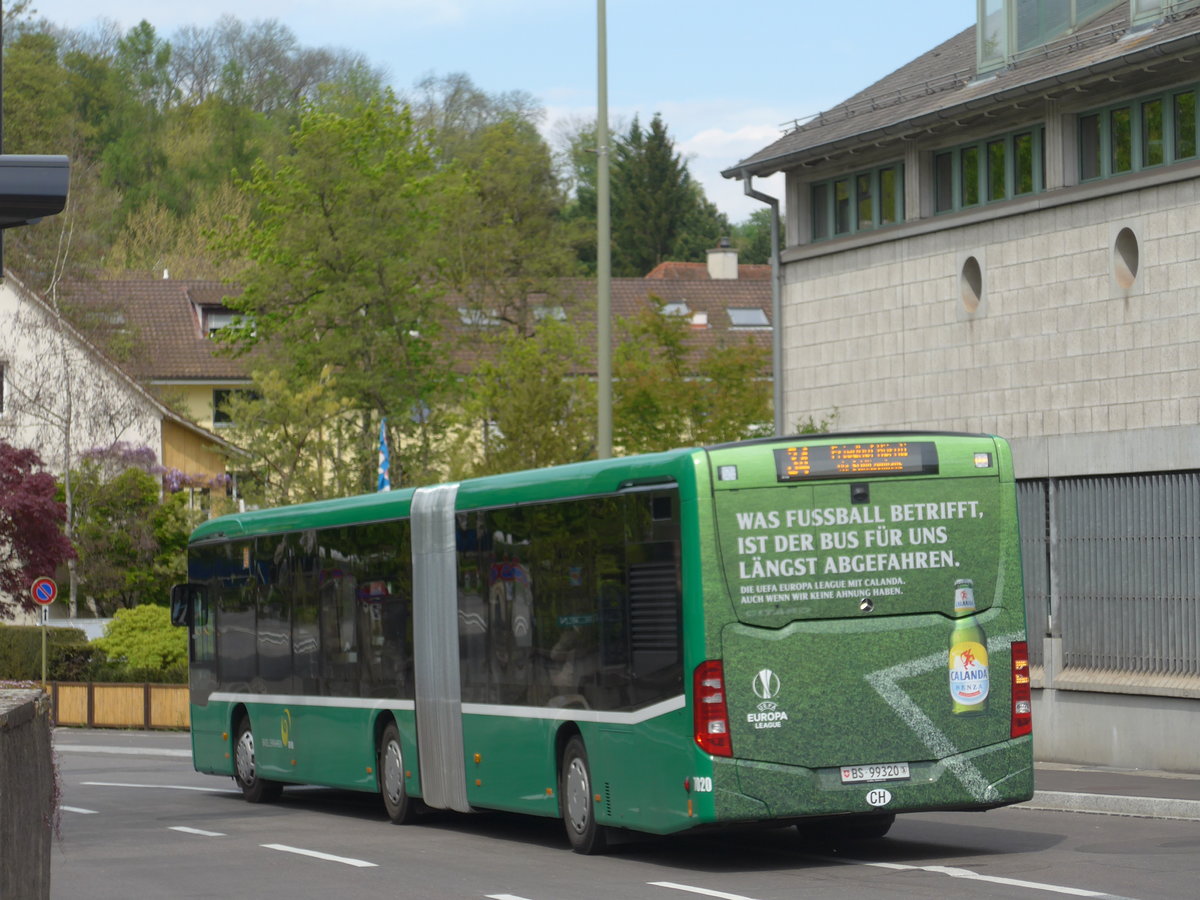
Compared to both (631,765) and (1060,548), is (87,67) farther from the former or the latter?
(631,765)

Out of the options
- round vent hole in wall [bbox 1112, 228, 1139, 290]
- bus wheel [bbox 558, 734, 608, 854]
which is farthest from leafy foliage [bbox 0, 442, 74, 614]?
bus wheel [bbox 558, 734, 608, 854]

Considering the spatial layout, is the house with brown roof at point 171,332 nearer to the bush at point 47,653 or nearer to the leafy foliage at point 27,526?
the bush at point 47,653

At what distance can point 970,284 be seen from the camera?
86.9 feet

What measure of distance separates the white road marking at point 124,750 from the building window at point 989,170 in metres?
16.4

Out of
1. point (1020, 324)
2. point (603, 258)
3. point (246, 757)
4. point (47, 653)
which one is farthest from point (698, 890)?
point (47, 653)

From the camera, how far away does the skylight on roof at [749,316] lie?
79625 mm

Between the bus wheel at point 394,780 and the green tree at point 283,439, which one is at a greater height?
the green tree at point 283,439

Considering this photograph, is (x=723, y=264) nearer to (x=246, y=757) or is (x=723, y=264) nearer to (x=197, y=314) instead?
(x=197, y=314)

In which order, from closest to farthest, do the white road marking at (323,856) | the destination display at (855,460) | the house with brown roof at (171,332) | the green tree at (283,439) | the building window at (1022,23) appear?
1. the destination display at (855,460)
2. the white road marking at (323,856)
3. the building window at (1022,23)
4. the green tree at (283,439)
5. the house with brown roof at (171,332)

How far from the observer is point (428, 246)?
5638 centimetres

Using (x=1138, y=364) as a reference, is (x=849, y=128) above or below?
above

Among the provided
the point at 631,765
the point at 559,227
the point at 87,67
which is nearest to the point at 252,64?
the point at 87,67

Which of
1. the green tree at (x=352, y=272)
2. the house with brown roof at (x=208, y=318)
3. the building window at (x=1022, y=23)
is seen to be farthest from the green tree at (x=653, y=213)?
the building window at (x=1022, y=23)

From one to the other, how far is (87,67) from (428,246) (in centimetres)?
4895
